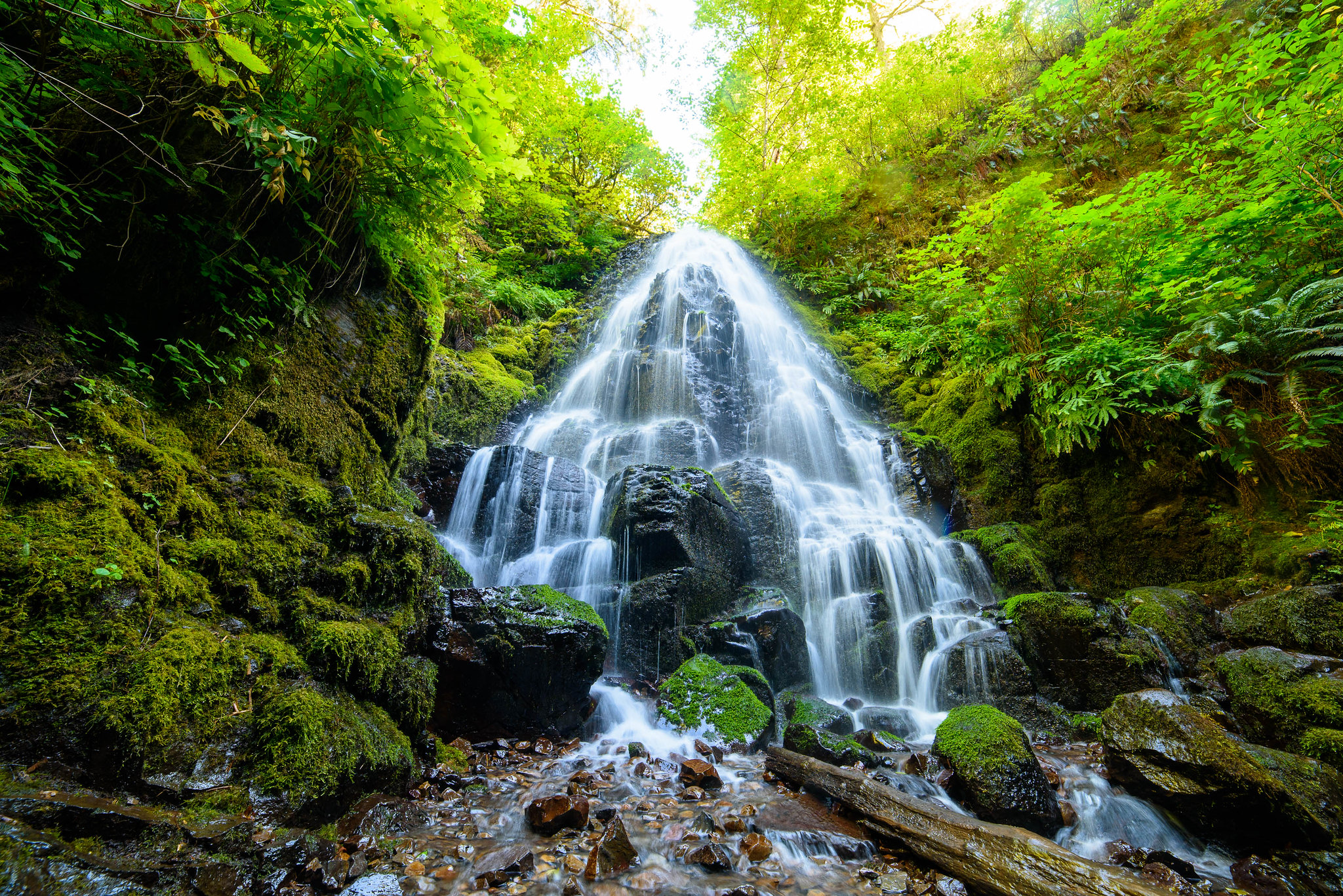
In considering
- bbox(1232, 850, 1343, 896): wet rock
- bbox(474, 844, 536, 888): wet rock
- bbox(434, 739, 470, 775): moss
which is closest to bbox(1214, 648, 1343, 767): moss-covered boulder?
bbox(1232, 850, 1343, 896): wet rock

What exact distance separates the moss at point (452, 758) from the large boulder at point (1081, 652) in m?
5.95

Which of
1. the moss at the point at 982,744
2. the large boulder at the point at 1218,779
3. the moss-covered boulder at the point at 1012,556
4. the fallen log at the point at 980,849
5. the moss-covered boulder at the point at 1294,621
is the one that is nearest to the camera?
the fallen log at the point at 980,849

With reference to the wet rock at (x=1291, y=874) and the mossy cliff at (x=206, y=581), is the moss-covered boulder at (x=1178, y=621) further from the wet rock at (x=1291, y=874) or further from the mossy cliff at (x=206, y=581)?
the mossy cliff at (x=206, y=581)

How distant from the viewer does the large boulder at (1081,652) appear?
200 inches

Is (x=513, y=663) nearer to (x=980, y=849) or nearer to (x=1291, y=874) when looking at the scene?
(x=980, y=849)

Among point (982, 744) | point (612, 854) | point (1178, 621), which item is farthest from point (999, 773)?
point (1178, 621)

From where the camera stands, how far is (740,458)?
10.1 meters

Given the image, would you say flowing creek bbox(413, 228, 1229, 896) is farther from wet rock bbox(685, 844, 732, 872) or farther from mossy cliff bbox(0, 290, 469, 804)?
mossy cliff bbox(0, 290, 469, 804)

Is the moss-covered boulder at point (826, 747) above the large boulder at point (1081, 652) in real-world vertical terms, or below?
below

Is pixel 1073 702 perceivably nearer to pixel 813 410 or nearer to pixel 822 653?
pixel 822 653

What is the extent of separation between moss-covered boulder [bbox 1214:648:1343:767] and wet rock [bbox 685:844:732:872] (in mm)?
4576

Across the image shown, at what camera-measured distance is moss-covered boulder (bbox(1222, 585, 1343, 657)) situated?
14.9ft

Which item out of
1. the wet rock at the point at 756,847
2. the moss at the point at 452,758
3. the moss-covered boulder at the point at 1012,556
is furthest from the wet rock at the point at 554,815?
the moss-covered boulder at the point at 1012,556

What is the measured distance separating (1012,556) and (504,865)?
7.62 metres
